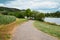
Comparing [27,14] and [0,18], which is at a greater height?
[0,18]

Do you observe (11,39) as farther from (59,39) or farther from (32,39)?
(59,39)

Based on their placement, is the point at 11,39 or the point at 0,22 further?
the point at 0,22

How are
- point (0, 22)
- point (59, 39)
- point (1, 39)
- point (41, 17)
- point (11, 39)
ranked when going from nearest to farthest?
1. point (1, 39)
2. point (11, 39)
3. point (59, 39)
4. point (0, 22)
5. point (41, 17)

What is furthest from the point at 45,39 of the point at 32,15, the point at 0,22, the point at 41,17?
the point at 32,15

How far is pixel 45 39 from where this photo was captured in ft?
52.1

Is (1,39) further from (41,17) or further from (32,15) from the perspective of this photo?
(32,15)

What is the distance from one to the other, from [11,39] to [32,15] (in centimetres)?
10178

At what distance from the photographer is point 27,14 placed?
388 feet

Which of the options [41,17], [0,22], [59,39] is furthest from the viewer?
[41,17]

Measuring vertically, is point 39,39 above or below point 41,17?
above

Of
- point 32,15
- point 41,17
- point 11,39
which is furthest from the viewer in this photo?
point 32,15

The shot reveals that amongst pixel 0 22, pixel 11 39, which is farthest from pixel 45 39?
pixel 0 22

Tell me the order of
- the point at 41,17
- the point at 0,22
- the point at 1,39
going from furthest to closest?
1. the point at 41,17
2. the point at 0,22
3. the point at 1,39

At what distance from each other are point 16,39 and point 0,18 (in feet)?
31.4
